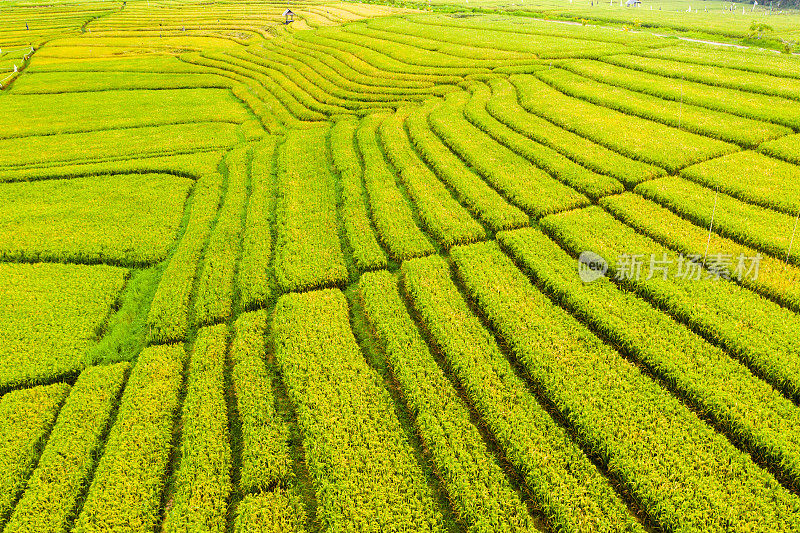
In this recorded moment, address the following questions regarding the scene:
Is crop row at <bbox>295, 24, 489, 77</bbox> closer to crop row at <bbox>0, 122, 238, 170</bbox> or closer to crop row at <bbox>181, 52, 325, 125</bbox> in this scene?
crop row at <bbox>181, 52, 325, 125</bbox>

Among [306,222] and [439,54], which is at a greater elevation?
[439,54]

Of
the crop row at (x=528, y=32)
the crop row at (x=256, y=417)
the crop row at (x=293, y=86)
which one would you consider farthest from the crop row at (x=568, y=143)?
the crop row at (x=256, y=417)

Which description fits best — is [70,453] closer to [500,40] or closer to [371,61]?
[371,61]

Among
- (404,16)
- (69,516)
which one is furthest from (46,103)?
(404,16)

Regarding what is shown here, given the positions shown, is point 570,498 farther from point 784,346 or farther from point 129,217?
point 129,217

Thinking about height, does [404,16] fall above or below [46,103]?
above

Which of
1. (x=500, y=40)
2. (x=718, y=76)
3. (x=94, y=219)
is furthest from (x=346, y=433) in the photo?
Answer: (x=500, y=40)

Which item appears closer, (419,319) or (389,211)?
(419,319)
